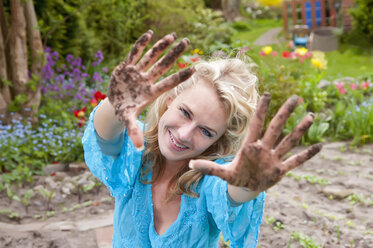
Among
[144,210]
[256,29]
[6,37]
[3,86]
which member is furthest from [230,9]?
[144,210]

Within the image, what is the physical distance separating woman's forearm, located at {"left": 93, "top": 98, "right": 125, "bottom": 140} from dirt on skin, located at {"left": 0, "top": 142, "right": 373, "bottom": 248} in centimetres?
119

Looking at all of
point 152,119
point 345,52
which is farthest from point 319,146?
point 345,52

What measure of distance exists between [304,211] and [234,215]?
63.6 inches

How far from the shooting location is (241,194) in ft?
3.98

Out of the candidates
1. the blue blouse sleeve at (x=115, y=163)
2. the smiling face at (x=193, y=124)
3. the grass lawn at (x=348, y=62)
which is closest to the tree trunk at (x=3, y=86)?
the blue blouse sleeve at (x=115, y=163)

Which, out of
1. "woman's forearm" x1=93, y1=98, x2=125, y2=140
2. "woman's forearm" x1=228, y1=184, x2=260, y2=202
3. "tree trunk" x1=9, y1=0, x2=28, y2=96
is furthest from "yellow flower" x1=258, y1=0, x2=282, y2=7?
"woman's forearm" x1=228, y1=184, x2=260, y2=202

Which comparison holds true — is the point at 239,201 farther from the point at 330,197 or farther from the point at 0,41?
the point at 0,41

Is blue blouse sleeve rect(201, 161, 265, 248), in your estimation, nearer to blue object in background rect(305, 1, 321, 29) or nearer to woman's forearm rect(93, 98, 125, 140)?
woman's forearm rect(93, 98, 125, 140)

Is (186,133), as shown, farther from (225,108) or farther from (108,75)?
(108,75)

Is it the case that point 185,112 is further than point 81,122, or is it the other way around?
point 81,122

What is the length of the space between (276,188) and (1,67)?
2753mm

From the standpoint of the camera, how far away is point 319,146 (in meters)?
1.00

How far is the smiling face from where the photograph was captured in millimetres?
1397

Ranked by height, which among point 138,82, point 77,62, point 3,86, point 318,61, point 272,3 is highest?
point 138,82
